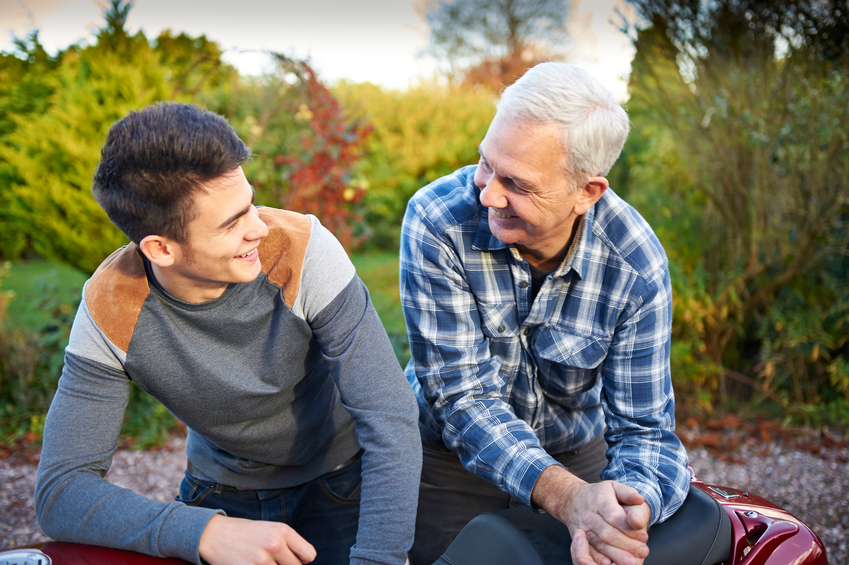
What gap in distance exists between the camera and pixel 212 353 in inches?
59.8

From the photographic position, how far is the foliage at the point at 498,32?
56.2ft

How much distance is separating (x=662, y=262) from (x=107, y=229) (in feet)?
11.4

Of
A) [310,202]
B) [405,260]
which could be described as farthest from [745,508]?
[310,202]

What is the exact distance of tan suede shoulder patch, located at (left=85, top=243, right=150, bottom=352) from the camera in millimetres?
1412

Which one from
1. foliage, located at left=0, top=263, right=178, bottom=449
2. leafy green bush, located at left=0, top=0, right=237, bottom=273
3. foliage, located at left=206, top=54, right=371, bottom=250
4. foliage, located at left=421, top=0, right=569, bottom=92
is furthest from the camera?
foliage, located at left=421, top=0, right=569, bottom=92

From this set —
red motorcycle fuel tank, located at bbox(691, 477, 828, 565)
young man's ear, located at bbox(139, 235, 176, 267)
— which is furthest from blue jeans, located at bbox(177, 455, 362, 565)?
red motorcycle fuel tank, located at bbox(691, 477, 828, 565)

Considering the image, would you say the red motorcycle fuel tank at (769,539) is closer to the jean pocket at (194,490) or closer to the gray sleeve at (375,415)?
the gray sleeve at (375,415)

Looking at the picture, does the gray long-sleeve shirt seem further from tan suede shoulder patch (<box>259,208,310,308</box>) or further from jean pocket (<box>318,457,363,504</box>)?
jean pocket (<box>318,457,363,504</box>)

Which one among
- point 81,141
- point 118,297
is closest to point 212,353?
point 118,297

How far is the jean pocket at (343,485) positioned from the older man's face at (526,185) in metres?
0.84

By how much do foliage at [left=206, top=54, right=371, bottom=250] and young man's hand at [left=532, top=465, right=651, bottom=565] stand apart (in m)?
3.45

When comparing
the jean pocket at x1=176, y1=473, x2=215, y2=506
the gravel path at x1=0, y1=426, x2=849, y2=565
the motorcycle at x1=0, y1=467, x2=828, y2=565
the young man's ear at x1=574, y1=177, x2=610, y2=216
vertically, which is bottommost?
the gravel path at x1=0, y1=426, x2=849, y2=565

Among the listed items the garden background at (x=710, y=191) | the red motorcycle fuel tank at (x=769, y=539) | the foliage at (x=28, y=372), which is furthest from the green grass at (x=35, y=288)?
the red motorcycle fuel tank at (x=769, y=539)

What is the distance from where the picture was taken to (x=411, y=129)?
8.06 meters
